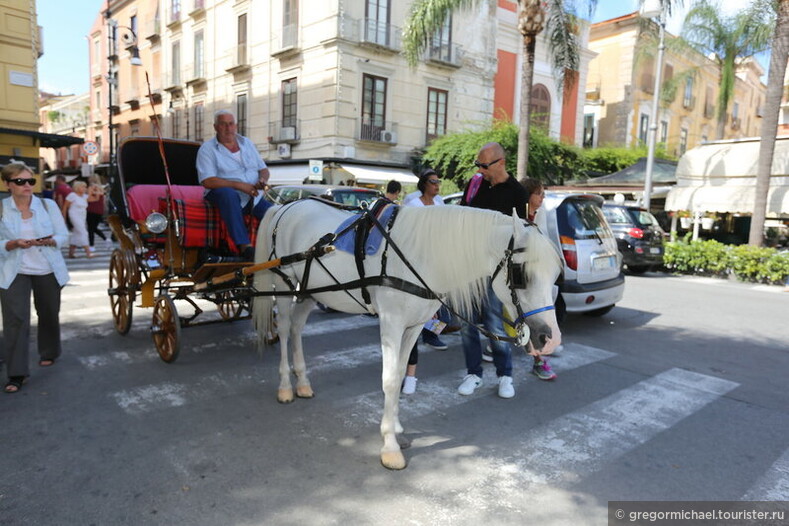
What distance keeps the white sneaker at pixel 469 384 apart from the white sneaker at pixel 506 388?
204mm

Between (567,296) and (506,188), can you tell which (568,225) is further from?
(506,188)

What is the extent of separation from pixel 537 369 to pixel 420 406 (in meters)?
1.38

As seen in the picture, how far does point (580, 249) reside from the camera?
6.51 meters

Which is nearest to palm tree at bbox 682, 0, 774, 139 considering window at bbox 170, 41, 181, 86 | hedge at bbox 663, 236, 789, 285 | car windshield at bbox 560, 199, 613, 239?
hedge at bbox 663, 236, 789, 285

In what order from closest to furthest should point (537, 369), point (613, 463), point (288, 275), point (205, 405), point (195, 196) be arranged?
point (613, 463), point (205, 405), point (288, 275), point (537, 369), point (195, 196)

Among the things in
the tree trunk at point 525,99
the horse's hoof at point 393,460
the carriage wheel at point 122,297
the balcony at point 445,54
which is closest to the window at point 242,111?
the balcony at point 445,54

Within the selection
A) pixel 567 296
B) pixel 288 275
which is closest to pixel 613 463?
pixel 288 275

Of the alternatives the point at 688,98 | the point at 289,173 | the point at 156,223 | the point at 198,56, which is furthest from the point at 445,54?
the point at 688,98

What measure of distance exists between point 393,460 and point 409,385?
1.28 metres

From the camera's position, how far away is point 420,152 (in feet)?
77.0

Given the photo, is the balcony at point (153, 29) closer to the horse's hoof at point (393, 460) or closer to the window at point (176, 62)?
the window at point (176, 62)

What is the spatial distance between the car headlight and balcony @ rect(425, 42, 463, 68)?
20.2 meters

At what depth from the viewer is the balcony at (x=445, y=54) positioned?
22938mm

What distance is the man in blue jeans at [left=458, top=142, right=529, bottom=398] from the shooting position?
4.18 meters
